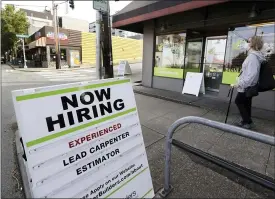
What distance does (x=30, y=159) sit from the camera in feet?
4.22

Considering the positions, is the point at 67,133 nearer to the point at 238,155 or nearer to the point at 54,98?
the point at 54,98

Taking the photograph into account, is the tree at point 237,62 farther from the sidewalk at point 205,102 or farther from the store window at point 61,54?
the store window at point 61,54

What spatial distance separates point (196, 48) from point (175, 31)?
106 centimetres

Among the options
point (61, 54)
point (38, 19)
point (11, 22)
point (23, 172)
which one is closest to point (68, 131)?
point (23, 172)

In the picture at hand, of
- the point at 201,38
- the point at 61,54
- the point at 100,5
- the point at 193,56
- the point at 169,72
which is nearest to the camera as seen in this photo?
the point at 100,5

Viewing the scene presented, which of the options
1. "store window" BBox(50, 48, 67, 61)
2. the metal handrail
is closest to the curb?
the metal handrail

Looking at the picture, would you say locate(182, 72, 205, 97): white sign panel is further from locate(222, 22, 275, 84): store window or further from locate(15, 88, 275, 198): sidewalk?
locate(15, 88, 275, 198): sidewalk

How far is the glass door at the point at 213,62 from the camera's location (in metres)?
6.87

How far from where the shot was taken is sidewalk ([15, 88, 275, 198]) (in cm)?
230

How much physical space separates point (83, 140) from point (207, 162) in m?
2.09

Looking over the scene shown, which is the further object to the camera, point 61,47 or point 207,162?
point 61,47

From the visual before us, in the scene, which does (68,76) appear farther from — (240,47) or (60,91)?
(60,91)

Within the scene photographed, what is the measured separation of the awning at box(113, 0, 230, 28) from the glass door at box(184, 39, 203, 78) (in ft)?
6.15

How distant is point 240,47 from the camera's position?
5.76m
